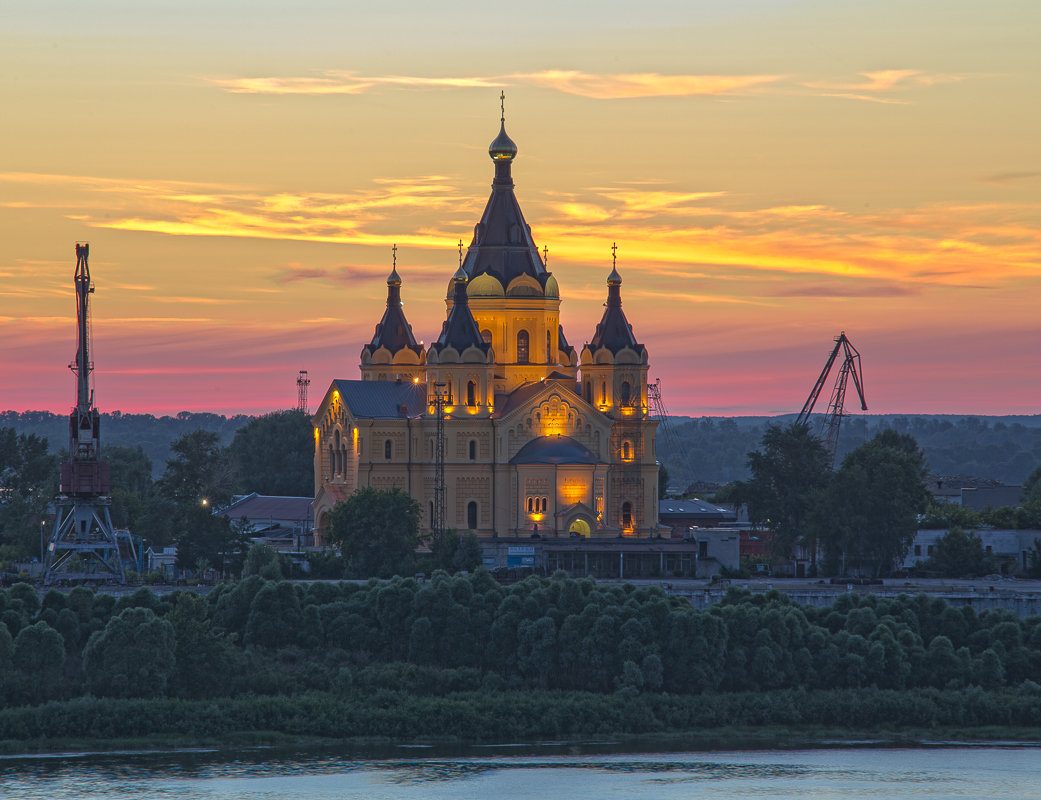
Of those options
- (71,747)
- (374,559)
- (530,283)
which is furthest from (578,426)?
(71,747)

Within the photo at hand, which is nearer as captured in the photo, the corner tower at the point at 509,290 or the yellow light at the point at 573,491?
the yellow light at the point at 573,491

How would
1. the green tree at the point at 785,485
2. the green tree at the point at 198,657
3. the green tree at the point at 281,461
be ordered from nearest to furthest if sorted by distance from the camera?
the green tree at the point at 198,657 < the green tree at the point at 785,485 < the green tree at the point at 281,461

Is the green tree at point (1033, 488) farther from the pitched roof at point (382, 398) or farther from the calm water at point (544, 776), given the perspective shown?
the calm water at point (544, 776)

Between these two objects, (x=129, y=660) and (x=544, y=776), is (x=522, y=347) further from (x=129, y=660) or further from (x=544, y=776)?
(x=544, y=776)

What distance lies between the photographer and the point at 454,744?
77375 mm

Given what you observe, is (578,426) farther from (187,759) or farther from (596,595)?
(187,759)

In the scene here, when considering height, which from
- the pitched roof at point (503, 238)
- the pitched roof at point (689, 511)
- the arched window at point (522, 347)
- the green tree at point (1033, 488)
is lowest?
the pitched roof at point (689, 511)

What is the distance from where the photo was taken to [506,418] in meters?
114

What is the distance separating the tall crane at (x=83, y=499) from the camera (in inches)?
3895

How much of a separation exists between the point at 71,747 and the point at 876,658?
3186 cm

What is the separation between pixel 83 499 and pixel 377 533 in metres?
14.5

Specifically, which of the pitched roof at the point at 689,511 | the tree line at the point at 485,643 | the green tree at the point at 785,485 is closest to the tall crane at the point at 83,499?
the tree line at the point at 485,643

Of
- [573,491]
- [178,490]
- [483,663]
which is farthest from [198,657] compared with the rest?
[178,490]

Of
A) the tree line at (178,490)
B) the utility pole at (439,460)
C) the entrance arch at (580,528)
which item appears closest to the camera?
the tree line at (178,490)
